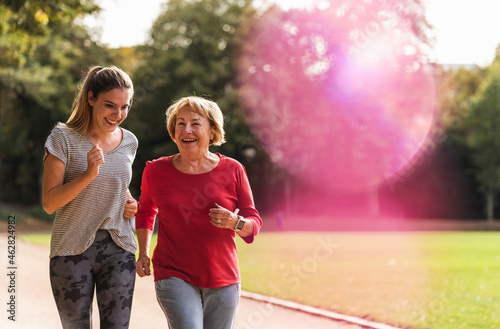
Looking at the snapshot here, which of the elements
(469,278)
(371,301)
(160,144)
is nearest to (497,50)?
(160,144)

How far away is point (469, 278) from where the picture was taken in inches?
496

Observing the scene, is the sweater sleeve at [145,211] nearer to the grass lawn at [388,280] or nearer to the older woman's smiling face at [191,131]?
the older woman's smiling face at [191,131]

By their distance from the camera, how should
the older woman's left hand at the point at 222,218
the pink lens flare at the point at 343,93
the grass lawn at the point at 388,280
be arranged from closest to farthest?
the older woman's left hand at the point at 222,218 → the grass lawn at the point at 388,280 → the pink lens flare at the point at 343,93

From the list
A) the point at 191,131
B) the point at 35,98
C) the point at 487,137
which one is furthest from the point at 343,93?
the point at 191,131

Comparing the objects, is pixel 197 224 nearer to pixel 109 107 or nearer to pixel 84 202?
pixel 84 202

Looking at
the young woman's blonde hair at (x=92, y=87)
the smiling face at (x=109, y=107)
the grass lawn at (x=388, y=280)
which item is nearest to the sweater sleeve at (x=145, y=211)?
the smiling face at (x=109, y=107)

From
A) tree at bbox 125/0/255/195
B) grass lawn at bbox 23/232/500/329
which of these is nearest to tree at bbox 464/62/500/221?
tree at bbox 125/0/255/195

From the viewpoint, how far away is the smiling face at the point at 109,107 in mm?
3508

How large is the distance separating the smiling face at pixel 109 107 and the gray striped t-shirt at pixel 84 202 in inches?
5.4

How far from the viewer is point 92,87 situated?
3531 millimetres

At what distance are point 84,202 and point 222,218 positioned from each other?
33.9 inches

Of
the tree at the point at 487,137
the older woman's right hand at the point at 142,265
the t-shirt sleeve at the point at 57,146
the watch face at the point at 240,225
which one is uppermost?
the tree at the point at 487,137

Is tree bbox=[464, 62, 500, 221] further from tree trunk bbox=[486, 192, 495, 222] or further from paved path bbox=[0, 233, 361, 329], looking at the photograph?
paved path bbox=[0, 233, 361, 329]

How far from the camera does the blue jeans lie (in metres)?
3.33
